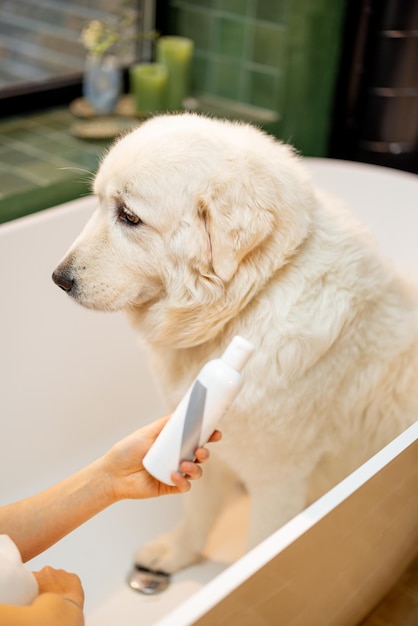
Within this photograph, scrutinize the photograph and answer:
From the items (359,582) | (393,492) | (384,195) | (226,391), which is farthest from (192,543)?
(384,195)

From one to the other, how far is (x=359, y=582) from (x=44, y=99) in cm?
181

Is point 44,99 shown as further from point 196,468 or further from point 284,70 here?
point 196,468

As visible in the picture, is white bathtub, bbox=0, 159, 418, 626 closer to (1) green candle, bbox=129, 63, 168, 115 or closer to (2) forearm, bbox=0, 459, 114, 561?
(2) forearm, bbox=0, 459, 114, 561

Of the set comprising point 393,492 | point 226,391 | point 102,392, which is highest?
point 226,391

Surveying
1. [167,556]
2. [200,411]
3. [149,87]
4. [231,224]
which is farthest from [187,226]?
[149,87]

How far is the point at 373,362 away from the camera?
4.33ft

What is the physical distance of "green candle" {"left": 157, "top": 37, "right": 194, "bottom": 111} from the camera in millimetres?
2393

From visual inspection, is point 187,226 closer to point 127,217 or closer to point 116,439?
point 127,217

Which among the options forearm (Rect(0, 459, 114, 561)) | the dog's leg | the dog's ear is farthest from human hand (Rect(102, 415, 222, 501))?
the dog's leg

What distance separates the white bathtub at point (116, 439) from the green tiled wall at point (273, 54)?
42cm

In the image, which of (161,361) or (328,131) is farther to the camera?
(328,131)

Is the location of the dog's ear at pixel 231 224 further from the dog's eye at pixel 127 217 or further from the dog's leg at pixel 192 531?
the dog's leg at pixel 192 531

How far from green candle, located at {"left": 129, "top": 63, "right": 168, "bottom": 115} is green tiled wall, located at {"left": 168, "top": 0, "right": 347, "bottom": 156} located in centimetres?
21

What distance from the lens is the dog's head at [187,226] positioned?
45.8 inches
